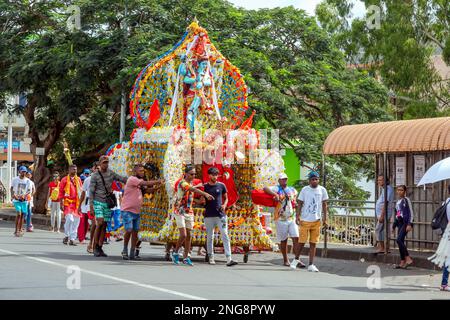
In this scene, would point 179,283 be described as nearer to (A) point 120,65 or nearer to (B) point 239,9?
(A) point 120,65

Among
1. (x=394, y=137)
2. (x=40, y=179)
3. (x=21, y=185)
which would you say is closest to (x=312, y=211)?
(x=394, y=137)

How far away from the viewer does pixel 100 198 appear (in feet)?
59.9

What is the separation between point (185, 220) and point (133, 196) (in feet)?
3.75

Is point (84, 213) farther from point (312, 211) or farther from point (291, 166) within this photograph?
point (291, 166)

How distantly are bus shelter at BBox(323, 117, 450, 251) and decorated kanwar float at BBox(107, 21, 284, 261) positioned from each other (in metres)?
2.34

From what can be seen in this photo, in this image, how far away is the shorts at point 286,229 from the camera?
18031 mm

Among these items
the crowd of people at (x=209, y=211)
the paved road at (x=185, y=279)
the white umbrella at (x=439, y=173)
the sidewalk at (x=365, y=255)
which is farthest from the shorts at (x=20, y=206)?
the white umbrella at (x=439, y=173)

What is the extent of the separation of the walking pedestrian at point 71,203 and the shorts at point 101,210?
362cm

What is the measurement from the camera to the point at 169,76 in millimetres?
19203

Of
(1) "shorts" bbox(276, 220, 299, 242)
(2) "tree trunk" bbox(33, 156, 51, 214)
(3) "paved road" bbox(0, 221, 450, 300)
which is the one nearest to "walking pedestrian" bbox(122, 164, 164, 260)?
(3) "paved road" bbox(0, 221, 450, 300)

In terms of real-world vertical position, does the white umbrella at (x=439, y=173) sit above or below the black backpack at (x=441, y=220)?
above

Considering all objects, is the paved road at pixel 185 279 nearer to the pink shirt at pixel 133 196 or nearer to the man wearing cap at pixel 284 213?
the man wearing cap at pixel 284 213
